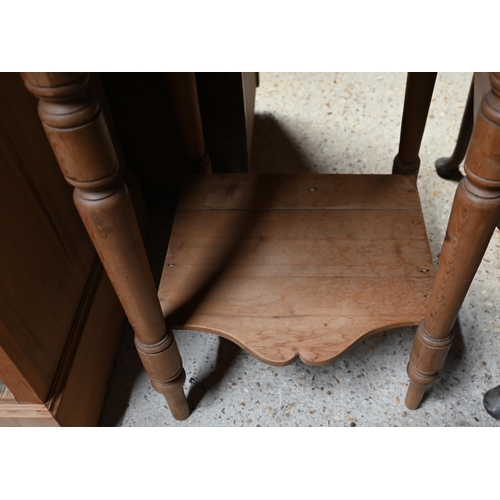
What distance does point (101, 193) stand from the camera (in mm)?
583

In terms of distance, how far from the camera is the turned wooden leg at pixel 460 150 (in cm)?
127

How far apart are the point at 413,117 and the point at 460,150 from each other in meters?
0.43

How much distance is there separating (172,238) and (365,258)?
35cm

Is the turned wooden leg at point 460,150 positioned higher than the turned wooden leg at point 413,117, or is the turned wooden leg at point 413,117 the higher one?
the turned wooden leg at point 413,117

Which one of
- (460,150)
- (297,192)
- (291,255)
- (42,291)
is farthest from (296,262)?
(460,150)

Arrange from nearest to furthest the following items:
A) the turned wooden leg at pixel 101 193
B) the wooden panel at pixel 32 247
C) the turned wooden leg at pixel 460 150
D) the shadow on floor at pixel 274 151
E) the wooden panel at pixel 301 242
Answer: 1. the turned wooden leg at pixel 101 193
2. the wooden panel at pixel 32 247
3. the wooden panel at pixel 301 242
4. the turned wooden leg at pixel 460 150
5. the shadow on floor at pixel 274 151

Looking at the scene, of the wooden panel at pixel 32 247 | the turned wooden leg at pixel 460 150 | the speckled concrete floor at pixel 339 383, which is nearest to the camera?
the wooden panel at pixel 32 247

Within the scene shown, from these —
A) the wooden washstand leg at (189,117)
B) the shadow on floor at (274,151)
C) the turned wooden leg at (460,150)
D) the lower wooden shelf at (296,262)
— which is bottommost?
the shadow on floor at (274,151)

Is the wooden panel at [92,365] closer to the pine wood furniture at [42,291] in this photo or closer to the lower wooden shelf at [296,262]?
the pine wood furniture at [42,291]

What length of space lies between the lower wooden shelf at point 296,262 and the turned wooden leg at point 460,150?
0.39 metres

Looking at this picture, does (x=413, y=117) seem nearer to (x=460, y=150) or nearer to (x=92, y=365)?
(x=460, y=150)

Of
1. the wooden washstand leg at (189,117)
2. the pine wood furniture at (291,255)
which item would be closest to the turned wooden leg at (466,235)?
the pine wood furniture at (291,255)

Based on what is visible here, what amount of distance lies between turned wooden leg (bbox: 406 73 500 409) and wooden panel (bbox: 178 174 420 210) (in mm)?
267

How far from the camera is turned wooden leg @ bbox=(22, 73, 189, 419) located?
49cm
